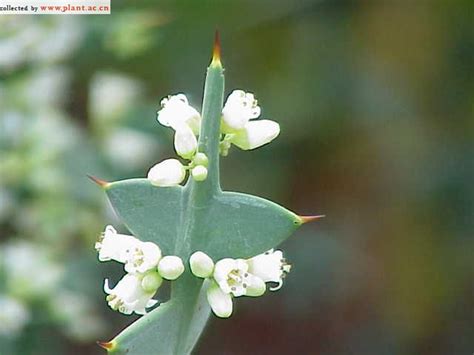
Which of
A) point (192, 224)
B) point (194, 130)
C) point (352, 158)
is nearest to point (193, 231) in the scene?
point (192, 224)

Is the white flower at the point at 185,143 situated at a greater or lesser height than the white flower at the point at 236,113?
lesser

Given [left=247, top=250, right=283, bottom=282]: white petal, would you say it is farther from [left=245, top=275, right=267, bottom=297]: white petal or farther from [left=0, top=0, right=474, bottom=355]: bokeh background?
[left=0, top=0, right=474, bottom=355]: bokeh background

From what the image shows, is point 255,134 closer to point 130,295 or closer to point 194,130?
→ point 194,130

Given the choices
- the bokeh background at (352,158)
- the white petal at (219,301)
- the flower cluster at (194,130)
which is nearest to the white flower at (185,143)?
the flower cluster at (194,130)

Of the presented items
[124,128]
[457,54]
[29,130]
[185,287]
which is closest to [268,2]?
[457,54]

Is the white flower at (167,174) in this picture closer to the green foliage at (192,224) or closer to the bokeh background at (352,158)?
the green foliage at (192,224)
